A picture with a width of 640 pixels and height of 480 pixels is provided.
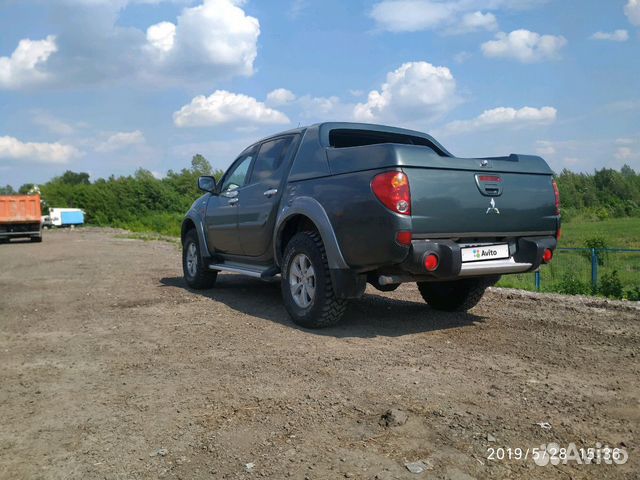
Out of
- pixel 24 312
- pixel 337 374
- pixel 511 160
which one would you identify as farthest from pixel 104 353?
pixel 511 160

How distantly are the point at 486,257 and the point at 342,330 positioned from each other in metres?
1.49

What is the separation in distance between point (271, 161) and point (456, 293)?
2562 millimetres

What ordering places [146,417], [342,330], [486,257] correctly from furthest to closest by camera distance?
[342,330], [486,257], [146,417]

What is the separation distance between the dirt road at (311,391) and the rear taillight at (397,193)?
116cm

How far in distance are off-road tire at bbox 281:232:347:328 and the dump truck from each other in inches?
933

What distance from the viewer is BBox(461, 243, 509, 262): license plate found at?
497 cm

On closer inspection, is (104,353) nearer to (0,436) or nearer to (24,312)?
(0,436)

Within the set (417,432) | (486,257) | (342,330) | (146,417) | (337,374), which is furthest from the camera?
(342,330)

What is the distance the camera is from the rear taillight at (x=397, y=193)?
15.2 feet

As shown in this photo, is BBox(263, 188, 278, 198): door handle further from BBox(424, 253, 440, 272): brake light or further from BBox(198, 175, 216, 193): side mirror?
BBox(424, 253, 440, 272): brake light

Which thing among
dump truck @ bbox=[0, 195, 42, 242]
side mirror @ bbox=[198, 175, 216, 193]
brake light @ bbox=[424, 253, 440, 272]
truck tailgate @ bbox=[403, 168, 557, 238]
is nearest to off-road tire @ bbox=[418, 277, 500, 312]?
truck tailgate @ bbox=[403, 168, 557, 238]

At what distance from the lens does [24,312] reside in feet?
22.8

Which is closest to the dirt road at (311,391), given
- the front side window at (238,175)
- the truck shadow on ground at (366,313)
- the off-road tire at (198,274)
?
the truck shadow on ground at (366,313)

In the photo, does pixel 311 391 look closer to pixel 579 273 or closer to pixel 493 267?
pixel 493 267
